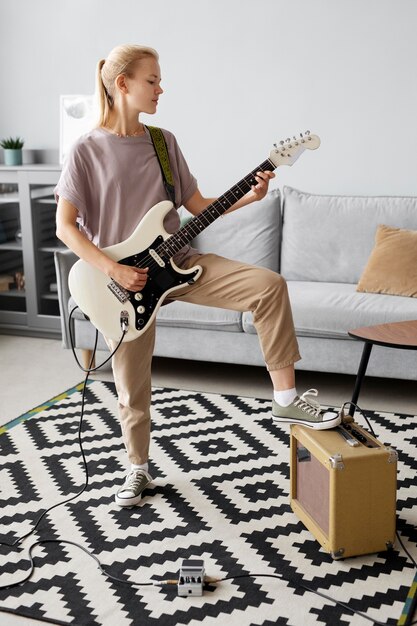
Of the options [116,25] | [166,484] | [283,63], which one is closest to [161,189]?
[166,484]

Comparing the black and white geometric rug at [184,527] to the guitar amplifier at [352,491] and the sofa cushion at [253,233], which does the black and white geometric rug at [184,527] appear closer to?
the guitar amplifier at [352,491]

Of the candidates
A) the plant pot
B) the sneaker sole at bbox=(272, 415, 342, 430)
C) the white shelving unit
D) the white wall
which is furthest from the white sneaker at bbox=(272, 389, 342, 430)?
the plant pot

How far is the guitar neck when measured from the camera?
2.39m

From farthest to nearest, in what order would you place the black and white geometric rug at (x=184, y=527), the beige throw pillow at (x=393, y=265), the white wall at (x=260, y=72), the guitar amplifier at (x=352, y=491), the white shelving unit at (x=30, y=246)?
1. the white shelving unit at (x=30, y=246)
2. the white wall at (x=260, y=72)
3. the beige throw pillow at (x=393, y=265)
4. the guitar amplifier at (x=352, y=491)
5. the black and white geometric rug at (x=184, y=527)

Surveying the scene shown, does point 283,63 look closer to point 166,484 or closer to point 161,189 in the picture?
point 161,189

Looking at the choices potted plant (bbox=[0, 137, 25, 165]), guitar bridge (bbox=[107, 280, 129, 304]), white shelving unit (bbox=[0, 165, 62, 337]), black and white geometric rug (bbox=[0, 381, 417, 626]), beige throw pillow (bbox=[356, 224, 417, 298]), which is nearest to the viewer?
black and white geometric rug (bbox=[0, 381, 417, 626])

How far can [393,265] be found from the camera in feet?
12.1

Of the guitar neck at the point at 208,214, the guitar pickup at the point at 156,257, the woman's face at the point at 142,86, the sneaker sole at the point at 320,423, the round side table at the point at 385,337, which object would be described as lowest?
the sneaker sole at the point at 320,423

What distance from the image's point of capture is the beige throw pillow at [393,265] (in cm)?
366

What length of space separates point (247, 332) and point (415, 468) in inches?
43.3

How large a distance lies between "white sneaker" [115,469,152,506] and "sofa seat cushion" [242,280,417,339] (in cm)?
113

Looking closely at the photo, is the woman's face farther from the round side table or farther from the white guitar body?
the round side table

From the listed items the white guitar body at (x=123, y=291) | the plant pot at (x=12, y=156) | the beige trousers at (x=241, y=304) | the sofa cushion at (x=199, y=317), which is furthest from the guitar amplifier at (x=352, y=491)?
the plant pot at (x=12, y=156)

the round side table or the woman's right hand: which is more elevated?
the woman's right hand
